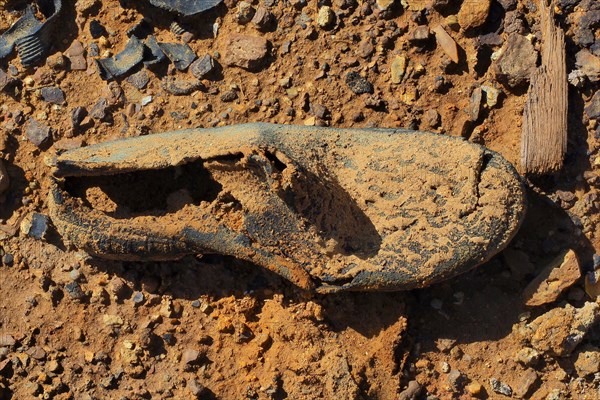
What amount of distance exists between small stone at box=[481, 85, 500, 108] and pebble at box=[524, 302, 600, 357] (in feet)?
2.56

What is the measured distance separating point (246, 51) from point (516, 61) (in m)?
1.02

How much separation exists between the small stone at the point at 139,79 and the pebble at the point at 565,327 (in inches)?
69.2

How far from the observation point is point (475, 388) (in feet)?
9.02

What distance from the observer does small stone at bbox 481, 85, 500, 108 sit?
2787mm

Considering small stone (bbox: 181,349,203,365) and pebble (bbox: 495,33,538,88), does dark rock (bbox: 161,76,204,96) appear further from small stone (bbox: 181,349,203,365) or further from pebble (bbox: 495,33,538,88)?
pebble (bbox: 495,33,538,88)

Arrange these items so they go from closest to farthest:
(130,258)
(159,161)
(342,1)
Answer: (159,161) < (130,258) < (342,1)

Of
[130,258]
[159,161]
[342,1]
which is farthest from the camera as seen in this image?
[342,1]

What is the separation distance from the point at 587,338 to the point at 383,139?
1045 millimetres

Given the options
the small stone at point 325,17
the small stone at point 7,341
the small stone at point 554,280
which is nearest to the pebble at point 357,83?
the small stone at point 325,17

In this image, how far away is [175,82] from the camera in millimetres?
2949

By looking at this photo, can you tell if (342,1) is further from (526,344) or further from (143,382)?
(143,382)

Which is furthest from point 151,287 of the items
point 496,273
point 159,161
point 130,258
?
point 496,273

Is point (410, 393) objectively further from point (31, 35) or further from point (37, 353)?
point (31, 35)

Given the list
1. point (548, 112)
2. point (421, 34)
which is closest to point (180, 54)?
point (421, 34)
